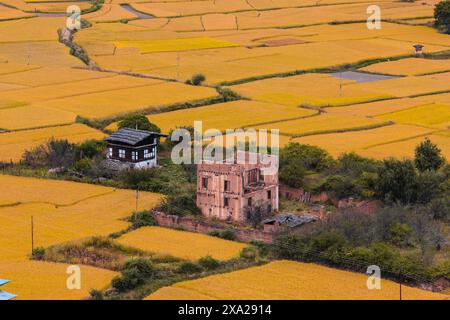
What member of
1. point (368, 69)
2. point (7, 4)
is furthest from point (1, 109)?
point (7, 4)

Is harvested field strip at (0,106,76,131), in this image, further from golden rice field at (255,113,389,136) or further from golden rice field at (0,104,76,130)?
golden rice field at (255,113,389,136)

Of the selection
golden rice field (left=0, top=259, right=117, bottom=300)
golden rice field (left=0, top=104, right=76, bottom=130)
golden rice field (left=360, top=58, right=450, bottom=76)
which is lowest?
golden rice field (left=360, top=58, right=450, bottom=76)

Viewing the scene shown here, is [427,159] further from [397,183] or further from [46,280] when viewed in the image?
[46,280]

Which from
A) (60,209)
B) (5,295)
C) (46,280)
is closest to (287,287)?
(46,280)

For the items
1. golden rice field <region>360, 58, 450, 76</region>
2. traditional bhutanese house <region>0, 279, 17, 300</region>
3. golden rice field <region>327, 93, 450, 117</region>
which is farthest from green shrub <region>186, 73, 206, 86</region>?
traditional bhutanese house <region>0, 279, 17, 300</region>

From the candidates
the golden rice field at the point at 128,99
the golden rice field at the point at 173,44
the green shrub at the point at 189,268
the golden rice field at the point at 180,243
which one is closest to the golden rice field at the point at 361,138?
the golden rice field at the point at 128,99
